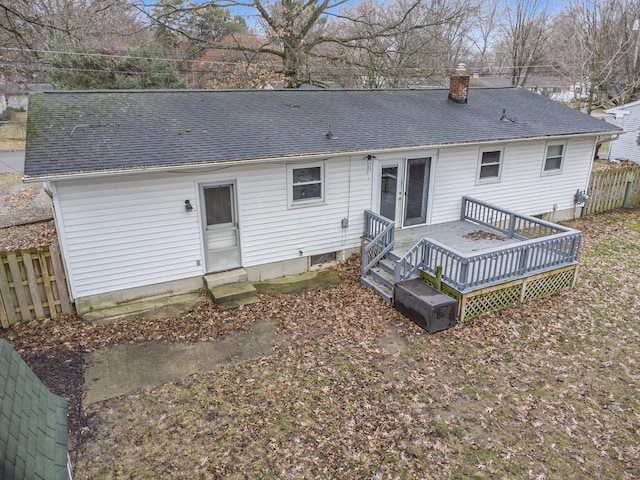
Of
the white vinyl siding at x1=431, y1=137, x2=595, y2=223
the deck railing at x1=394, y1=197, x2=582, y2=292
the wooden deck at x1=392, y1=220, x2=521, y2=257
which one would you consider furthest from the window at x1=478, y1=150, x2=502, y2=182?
the deck railing at x1=394, y1=197, x2=582, y2=292

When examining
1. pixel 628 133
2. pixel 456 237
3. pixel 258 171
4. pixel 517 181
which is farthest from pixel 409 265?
pixel 628 133

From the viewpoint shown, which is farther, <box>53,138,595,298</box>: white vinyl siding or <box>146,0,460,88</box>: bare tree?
<box>146,0,460,88</box>: bare tree

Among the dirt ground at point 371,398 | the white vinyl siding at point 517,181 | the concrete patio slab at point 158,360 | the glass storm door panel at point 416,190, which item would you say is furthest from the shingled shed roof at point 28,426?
the white vinyl siding at point 517,181

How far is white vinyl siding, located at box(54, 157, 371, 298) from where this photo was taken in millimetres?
8531

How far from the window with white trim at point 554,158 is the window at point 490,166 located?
79.6 inches

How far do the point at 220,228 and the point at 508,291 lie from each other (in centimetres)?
669

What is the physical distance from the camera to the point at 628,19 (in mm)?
27016

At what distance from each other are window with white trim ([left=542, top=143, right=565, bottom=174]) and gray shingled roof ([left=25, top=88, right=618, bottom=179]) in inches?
26.2

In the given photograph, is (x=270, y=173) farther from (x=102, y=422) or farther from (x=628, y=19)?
(x=628, y=19)

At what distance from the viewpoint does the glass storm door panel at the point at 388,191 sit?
11719 mm

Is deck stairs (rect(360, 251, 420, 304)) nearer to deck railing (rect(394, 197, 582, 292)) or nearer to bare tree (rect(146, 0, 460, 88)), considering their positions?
deck railing (rect(394, 197, 582, 292))

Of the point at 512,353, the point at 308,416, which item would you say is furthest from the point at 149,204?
the point at 512,353

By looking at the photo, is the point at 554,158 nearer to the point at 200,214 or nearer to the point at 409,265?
the point at 409,265

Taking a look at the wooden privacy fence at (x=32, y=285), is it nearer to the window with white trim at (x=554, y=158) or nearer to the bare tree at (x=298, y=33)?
the window with white trim at (x=554, y=158)
